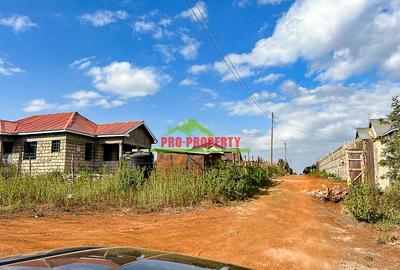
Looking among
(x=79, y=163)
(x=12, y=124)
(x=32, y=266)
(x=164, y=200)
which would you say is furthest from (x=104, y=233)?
(x=12, y=124)

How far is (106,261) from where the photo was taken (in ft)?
5.86

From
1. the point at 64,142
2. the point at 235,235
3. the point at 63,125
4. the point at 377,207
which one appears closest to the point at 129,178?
the point at 235,235

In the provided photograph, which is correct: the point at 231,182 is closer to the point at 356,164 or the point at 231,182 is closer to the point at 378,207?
the point at 378,207

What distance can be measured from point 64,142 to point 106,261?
23.5 meters

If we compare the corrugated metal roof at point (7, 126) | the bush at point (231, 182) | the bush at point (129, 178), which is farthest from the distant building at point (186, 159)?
the corrugated metal roof at point (7, 126)

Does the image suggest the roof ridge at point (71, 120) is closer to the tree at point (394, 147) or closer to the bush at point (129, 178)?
the bush at point (129, 178)

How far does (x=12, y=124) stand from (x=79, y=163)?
6336mm

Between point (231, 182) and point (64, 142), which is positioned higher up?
point (64, 142)

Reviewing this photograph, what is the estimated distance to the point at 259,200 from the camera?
533 inches

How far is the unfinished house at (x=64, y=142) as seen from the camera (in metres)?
24.0

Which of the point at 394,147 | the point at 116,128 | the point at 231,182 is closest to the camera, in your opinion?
the point at 394,147

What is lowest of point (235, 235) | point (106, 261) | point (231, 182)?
point (235, 235)

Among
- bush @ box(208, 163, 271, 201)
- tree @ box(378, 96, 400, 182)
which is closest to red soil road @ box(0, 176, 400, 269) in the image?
bush @ box(208, 163, 271, 201)

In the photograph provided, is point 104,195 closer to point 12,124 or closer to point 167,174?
point 167,174
